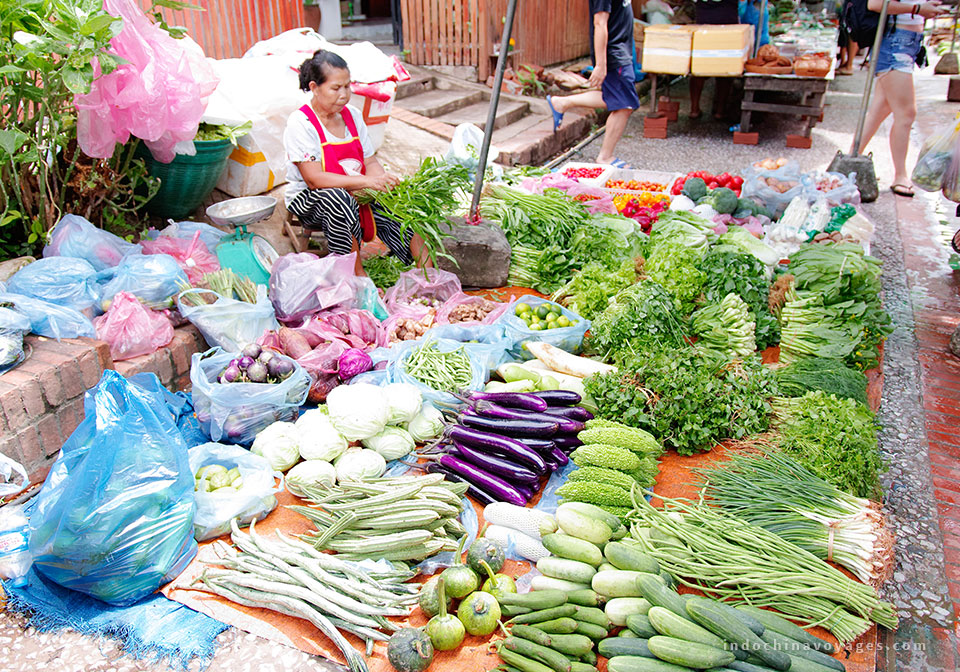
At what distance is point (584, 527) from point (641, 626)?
1.48ft

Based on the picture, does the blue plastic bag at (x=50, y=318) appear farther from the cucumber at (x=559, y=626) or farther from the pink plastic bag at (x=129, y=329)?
the cucumber at (x=559, y=626)

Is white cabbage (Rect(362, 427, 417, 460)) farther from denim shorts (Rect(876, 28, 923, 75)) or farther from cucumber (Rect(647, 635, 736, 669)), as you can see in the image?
denim shorts (Rect(876, 28, 923, 75))

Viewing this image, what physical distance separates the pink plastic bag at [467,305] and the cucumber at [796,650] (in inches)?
102

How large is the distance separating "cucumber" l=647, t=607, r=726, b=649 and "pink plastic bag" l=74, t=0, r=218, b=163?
356cm

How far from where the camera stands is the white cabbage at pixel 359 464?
3.19 m

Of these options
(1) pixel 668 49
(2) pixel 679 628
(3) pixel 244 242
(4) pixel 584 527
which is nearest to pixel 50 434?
(3) pixel 244 242

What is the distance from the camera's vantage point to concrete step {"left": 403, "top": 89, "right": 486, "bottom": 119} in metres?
8.67

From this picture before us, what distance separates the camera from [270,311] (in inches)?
161

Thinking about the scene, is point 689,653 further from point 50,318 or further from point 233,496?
point 50,318

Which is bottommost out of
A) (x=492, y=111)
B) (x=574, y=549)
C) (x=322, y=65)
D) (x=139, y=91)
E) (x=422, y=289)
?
(x=574, y=549)

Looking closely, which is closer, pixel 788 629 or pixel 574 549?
pixel 788 629

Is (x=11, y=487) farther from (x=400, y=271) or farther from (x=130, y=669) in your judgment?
(x=400, y=271)

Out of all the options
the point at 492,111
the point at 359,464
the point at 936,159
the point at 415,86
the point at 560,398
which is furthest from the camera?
the point at 415,86

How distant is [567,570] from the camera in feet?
8.16
